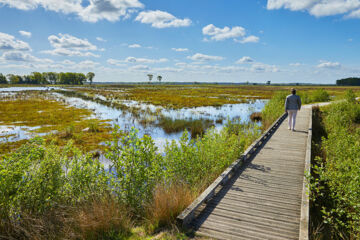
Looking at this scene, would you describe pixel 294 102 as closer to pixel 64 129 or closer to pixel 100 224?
pixel 100 224

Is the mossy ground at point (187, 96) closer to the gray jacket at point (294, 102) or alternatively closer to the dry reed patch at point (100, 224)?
the gray jacket at point (294, 102)

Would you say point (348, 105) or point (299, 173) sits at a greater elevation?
point (348, 105)

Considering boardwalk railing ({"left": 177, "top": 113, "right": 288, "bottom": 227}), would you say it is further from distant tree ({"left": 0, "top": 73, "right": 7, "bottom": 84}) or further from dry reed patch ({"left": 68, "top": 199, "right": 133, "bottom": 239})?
distant tree ({"left": 0, "top": 73, "right": 7, "bottom": 84})

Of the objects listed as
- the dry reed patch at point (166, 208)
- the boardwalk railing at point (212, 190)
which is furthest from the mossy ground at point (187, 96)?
the dry reed patch at point (166, 208)

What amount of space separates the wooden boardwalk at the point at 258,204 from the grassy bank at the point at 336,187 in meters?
0.50

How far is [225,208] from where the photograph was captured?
4934 millimetres

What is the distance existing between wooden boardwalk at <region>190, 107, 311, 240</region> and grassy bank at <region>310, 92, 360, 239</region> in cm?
50

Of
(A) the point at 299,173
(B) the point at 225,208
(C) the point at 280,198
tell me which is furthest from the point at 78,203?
(A) the point at 299,173

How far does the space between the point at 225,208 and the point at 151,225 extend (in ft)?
5.66

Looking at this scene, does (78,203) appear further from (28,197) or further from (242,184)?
(242,184)

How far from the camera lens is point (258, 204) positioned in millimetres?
5082

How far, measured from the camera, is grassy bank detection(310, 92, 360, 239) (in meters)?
4.36

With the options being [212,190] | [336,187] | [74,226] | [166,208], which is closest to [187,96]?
[336,187]

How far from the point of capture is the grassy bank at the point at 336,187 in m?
4.36
